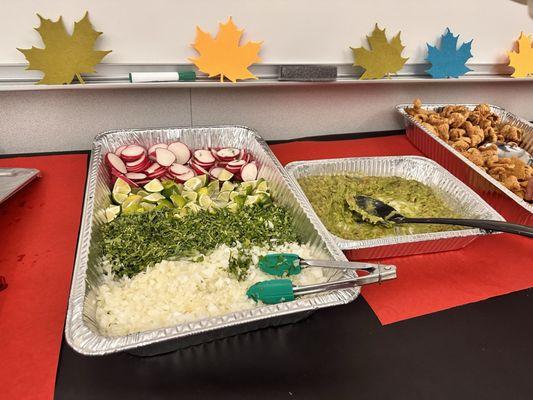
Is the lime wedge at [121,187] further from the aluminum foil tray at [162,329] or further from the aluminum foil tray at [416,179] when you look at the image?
the aluminum foil tray at [416,179]

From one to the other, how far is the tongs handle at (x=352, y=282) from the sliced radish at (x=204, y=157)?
613 mm

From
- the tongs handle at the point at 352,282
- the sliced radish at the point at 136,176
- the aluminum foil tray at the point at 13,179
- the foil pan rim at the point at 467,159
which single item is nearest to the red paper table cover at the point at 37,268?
the aluminum foil tray at the point at 13,179

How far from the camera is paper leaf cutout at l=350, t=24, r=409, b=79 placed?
4.64ft

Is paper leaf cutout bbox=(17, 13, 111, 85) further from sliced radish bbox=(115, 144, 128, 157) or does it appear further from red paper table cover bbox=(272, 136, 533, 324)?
red paper table cover bbox=(272, 136, 533, 324)

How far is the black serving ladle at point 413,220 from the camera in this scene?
888mm

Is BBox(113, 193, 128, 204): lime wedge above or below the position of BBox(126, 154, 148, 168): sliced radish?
below

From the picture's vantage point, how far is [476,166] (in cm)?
127

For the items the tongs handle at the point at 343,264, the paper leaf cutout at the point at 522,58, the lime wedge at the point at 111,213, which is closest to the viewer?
the tongs handle at the point at 343,264

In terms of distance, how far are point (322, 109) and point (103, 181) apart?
89 centimetres

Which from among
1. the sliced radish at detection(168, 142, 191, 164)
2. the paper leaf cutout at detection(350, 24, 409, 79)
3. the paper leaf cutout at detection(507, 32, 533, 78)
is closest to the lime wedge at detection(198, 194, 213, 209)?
the sliced radish at detection(168, 142, 191, 164)

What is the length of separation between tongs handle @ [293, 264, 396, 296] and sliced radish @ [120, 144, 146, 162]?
2.28 feet

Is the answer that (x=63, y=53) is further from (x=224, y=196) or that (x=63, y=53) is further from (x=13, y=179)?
(x=224, y=196)

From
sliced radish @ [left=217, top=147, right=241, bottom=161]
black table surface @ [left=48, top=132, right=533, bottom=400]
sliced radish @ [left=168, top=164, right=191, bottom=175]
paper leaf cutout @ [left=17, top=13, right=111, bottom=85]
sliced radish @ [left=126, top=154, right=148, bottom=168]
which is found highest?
paper leaf cutout @ [left=17, top=13, right=111, bottom=85]

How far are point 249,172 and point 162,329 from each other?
2.15 ft
